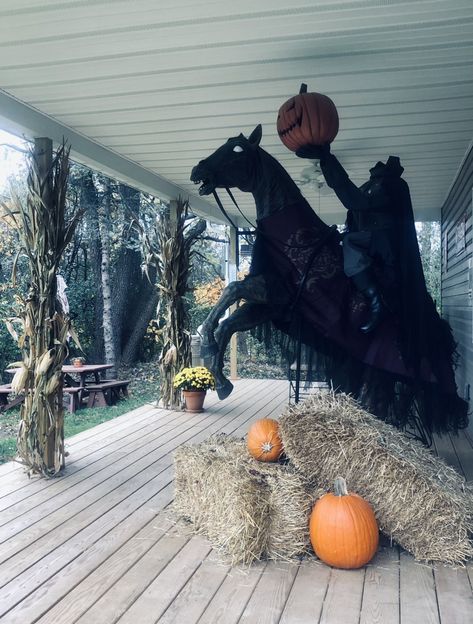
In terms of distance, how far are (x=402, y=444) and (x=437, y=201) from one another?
519 cm

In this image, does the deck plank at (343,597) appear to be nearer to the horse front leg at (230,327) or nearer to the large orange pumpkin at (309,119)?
the horse front leg at (230,327)

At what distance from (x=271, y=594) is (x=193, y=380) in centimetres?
390

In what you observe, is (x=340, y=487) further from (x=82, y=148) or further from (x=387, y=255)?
(x=82, y=148)

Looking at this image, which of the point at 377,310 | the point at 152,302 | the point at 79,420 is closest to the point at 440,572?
the point at 377,310

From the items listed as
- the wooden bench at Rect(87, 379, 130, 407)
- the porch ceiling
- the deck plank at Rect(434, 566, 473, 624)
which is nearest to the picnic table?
the wooden bench at Rect(87, 379, 130, 407)

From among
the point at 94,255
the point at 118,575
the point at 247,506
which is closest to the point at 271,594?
the point at 247,506

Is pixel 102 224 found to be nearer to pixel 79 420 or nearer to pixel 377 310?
pixel 79 420

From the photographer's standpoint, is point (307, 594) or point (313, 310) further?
point (313, 310)

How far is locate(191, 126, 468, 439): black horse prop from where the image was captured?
10.4 feet

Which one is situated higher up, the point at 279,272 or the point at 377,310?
the point at 279,272

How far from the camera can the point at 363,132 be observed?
4426 mm

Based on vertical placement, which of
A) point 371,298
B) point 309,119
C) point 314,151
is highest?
point 309,119

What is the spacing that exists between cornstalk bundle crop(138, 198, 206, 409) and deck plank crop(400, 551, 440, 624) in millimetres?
3929

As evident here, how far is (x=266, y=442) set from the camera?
3158mm
